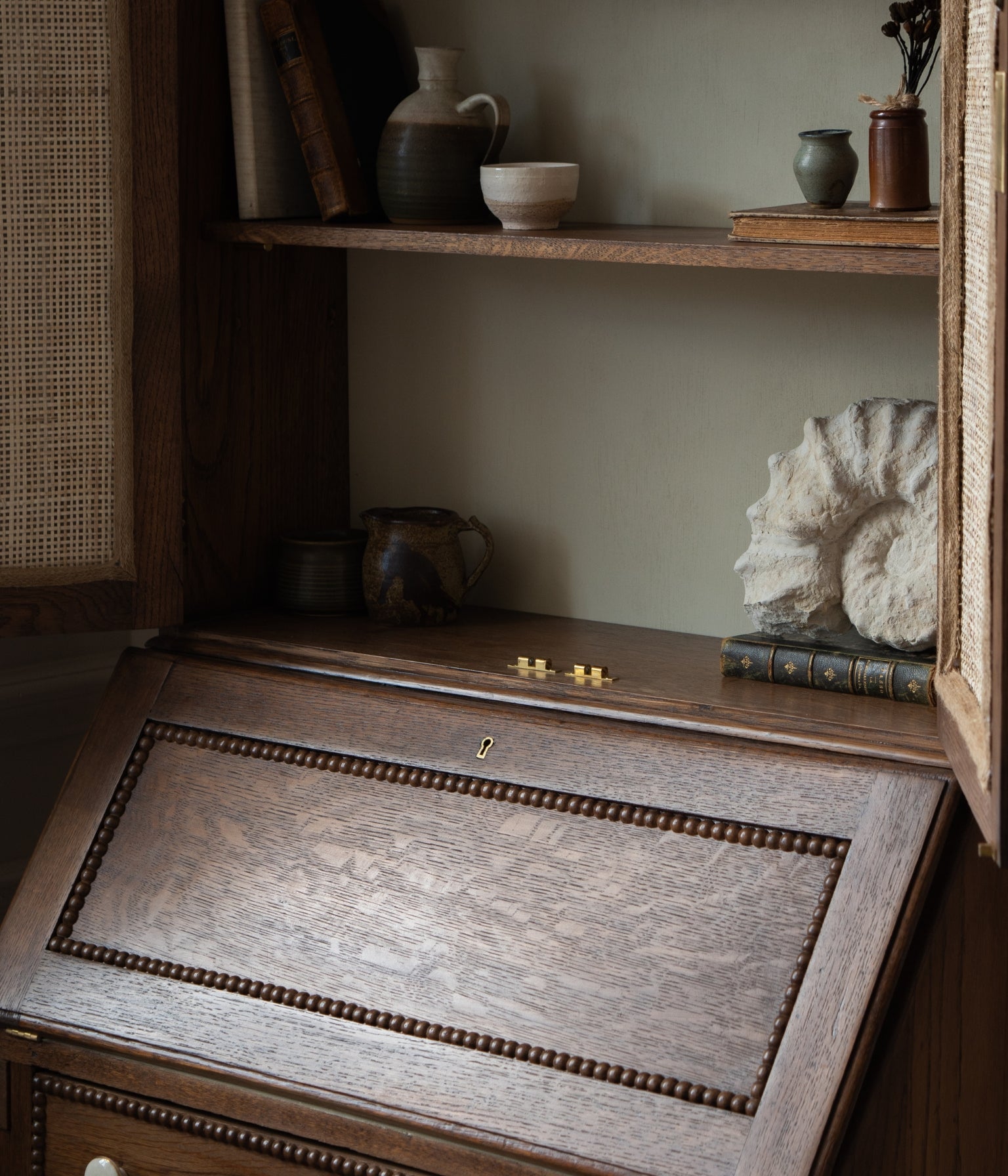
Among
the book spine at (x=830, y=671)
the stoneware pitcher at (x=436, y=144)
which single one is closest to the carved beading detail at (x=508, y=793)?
the book spine at (x=830, y=671)

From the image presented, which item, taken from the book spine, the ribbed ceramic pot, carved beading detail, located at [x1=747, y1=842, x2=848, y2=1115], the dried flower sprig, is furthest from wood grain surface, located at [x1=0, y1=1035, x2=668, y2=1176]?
the dried flower sprig

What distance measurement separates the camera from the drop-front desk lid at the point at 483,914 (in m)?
1.41

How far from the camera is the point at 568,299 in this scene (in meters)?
2.00

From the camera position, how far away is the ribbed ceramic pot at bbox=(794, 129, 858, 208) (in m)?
1.61

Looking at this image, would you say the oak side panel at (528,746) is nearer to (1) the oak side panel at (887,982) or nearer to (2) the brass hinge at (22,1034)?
(1) the oak side panel at (887,982)

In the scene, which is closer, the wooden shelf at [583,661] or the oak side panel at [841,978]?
the oak side panel at [841,978]

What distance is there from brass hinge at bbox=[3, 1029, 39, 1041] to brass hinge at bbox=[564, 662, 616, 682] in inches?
26.7

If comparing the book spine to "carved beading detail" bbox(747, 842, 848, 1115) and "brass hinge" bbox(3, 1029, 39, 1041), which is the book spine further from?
"brass hinge" bbox(3, 1029, 39, 1041)

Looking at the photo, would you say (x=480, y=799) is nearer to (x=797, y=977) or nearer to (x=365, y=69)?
(x=797, y=977)

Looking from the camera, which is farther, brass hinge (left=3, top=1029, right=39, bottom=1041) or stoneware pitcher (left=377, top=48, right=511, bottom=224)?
stoneware pitcher (left=377, top=48, right=511, bottom=224)

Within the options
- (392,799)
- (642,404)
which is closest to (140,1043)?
(392,799)

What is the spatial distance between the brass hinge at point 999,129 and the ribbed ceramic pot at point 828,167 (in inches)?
21.3

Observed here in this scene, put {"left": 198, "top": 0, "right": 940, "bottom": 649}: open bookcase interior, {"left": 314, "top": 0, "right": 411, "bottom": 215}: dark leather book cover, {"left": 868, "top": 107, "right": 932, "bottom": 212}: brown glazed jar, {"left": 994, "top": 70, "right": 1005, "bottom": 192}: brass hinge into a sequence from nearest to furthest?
1. {"left": 994, "top": 70, "right": 1005, "bottom": 192}: brass hinge
2. {"left": 868, "top": 107, "right": 932, "bottom": 212}: brown glazed jar
3. {"left": 198, "top": 0, "right": 940, "bottom": 649}: open bookcase interior
4. {"left": 314, "top": 0, "right": 411, "bottom": 215}: dark leather book cover

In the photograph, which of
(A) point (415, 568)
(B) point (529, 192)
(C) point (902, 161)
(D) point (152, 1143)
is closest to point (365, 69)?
(B) point (529, 192)
